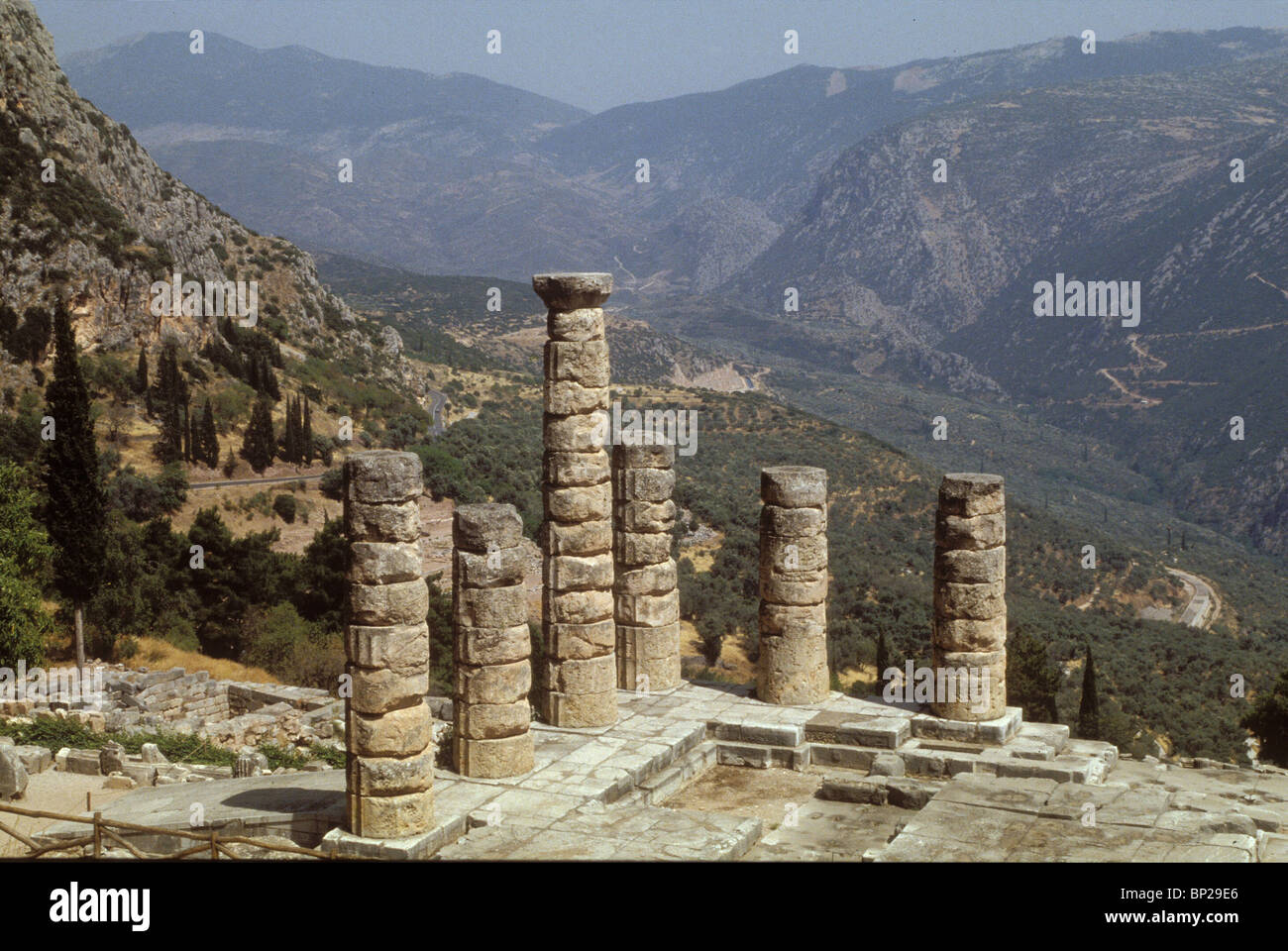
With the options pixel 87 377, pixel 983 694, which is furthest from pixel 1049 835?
pixel 87 377

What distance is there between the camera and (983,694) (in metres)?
17.5

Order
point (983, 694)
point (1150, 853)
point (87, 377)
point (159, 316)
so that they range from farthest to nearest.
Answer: point (159, 316)
point (87, 377)
point (983, 694)
point (1150, 853)

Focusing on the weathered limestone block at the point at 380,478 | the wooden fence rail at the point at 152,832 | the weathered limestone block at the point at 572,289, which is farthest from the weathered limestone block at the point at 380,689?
the weathered limestone block at the point at 572,289

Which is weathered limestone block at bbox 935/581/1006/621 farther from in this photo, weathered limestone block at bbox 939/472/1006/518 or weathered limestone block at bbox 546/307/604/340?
weathered limestone block at bbox 546/307/604/340

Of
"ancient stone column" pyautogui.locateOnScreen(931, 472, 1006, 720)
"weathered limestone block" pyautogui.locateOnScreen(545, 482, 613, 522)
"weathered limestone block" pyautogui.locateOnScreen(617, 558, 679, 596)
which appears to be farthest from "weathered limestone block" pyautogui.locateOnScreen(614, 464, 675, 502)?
"ancient stone column" pyautogui.locateOnScreen(931, 472, 1006, 720)

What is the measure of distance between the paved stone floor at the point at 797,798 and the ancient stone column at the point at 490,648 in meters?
0.37

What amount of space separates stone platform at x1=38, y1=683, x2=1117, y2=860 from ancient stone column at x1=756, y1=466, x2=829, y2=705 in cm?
39

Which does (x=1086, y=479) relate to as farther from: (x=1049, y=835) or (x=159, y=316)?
(x=1049, y=835)

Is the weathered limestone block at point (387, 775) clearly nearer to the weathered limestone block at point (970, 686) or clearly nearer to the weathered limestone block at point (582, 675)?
the weathered limestone block at point (582, 675)

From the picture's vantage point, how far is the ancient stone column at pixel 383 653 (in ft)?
43.1

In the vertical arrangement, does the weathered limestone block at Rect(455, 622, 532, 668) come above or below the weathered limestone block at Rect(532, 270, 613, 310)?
below

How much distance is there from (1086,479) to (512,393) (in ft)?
125

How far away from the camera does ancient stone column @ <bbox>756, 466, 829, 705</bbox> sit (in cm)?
1861
